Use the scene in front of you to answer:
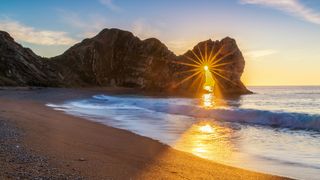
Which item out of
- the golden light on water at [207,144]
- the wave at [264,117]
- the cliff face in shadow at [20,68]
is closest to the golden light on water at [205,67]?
the cliff face in shadow at [20,68]

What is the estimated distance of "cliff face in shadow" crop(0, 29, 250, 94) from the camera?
9950cm

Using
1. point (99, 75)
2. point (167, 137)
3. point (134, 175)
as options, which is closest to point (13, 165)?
point (134, 175)

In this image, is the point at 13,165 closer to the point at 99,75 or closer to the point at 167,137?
the point at 167,137

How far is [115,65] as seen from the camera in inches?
5610

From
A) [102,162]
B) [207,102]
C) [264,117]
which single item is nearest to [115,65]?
[207,102]

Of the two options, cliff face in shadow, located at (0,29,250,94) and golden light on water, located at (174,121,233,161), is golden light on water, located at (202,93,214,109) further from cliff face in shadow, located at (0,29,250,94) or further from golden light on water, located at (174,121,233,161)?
cliff face in shadow, located at (0,29,250,94)

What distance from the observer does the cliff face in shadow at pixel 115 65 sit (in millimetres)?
99500

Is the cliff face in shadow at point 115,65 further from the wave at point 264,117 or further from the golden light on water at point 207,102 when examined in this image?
the wave at point 264,117

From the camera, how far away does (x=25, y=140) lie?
9.55 m

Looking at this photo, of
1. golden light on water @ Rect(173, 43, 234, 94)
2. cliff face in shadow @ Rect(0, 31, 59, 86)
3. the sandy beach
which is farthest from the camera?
golden light on water @ Rect(173, 43, 234, 94)

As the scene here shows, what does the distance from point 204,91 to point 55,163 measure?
351 ft

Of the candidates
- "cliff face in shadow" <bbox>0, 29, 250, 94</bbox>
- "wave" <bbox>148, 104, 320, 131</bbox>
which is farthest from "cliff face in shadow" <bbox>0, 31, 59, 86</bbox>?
"wave" <bbox>148, 104, 320, 131</bbox>

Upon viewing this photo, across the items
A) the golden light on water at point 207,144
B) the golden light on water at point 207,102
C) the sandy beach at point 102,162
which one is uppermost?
the sandy beach at point 102,162

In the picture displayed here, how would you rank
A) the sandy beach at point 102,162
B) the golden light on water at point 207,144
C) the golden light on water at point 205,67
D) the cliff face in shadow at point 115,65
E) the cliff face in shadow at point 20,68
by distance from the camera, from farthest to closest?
the golden light on water at point 205,67
the cliff face in shadow at point 115,65
the cliff face in shadow at point 20,68
the golden light on water at point 207,144
the sandy beach at point 102,162
